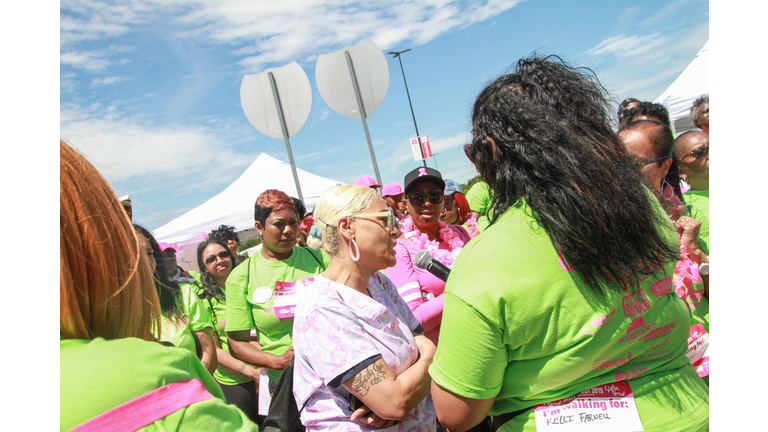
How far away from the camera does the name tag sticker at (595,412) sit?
111 cm

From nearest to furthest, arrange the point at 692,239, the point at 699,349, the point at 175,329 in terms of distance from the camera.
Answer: the point at 699,349
the point at 692,239
the point at 175,329

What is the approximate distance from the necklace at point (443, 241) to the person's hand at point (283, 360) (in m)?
1.24

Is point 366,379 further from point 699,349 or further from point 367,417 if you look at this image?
point 699,349

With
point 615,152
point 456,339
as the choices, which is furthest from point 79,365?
point 615,152

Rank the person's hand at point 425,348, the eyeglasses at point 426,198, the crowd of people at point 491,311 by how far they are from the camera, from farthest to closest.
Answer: the eyeglasses at point 426,198 < the person's hand at point 425,348 < the crowd of people at point 491,311

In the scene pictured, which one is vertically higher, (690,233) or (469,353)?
(469,353)

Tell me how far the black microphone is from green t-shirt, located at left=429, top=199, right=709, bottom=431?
1131 millimetres

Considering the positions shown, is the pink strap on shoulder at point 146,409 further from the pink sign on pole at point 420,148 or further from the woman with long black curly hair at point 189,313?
the pink sign on pole at point 420,148

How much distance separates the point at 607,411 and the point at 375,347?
81 centimetres

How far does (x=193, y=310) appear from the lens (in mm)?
3016

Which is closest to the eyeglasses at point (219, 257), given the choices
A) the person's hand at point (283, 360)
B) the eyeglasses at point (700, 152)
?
the person's hand at point (283, 360)

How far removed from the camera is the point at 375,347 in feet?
5.20

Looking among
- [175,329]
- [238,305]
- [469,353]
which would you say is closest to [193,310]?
[238,305]

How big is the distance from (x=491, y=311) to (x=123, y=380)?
821mm
